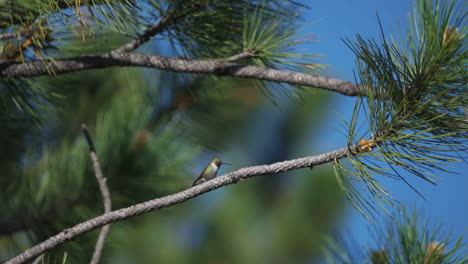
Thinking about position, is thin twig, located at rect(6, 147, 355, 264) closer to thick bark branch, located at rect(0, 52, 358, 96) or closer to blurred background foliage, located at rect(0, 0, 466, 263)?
blurred background foliage, located at rect(0, 0, 466, 263)

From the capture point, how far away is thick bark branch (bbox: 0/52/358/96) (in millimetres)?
1313

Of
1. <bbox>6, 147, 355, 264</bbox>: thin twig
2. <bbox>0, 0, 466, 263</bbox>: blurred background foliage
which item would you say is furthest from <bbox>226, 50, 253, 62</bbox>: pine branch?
<bbox>6, 147, 355, 264</bbox>: thin twig

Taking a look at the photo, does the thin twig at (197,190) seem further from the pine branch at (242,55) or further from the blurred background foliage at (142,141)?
the pine branch at (242,55)

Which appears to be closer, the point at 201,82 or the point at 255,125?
the point at 201,82

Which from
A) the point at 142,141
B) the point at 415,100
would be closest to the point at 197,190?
the point at 415,100

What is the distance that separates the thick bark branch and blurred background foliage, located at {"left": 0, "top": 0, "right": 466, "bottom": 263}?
0.17 feet

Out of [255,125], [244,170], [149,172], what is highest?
[244,170]

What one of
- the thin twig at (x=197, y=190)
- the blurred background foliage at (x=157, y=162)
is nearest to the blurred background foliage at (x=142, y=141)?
the blurred background foliage at (x=157, y=162)

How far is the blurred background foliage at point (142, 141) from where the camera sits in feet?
4.91

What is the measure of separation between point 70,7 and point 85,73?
1.84 m

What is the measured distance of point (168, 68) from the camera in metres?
1.37

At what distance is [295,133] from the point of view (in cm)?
466

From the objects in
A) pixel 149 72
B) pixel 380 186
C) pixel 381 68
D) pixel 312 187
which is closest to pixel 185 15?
pixel 381 68

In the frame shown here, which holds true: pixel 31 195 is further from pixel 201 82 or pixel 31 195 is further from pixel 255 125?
pixel 255 125
